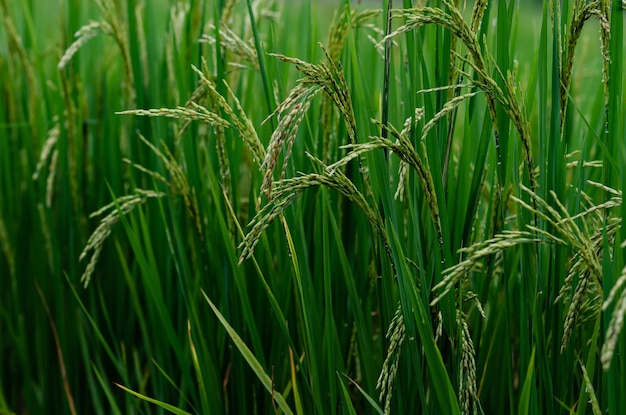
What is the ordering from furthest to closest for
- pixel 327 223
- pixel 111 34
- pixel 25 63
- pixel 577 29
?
pixel 25 63 → pixel 111 34 → pixel 327 223 → pixel 577 29

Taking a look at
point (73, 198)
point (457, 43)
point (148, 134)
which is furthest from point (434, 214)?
point (73, 198)

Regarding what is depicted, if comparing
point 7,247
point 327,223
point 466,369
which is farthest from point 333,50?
point 7,247

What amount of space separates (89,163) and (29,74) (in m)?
0.30

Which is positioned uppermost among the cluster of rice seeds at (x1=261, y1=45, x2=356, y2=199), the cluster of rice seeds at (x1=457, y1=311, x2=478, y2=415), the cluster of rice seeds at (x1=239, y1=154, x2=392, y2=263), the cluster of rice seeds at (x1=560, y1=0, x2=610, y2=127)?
the cluster of rice seeds at (x1=560, y1=0, x2=610, y2=127)

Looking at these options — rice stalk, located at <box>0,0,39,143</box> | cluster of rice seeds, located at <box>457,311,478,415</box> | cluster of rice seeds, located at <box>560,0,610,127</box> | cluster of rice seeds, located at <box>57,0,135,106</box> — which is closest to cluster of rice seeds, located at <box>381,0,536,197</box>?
cluster of rice seeds, located at <box>560,0,610,127</box>

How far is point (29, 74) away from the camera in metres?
2.01

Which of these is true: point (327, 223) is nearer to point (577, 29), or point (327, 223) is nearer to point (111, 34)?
point (577, 29)

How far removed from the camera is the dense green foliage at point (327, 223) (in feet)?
3.44

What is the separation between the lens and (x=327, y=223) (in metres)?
1.24

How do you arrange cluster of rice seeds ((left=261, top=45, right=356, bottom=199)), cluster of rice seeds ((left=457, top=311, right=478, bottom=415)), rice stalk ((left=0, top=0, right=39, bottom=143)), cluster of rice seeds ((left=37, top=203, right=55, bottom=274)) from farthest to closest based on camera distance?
rice stalk ((left=0, top=0, right=39, bottom=143)) → cluster of rice seeds ((left=37, top=203, right=55, bottom=274)) → cluster of rice seeds ((left=457, top=311, right=478, bottom=415)) → cluster of rice seeds ((left=261, top=45, right=356, bottom=199))

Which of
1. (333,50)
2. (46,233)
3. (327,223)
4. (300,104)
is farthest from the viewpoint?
(46,233)

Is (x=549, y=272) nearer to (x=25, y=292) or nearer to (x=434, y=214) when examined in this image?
(x=434, y=214)

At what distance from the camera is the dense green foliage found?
105 cm

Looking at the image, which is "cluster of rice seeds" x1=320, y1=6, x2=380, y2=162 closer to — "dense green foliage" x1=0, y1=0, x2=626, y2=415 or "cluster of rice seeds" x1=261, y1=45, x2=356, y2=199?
"dense green foliage" x1=0, y1=0, x2=626, y2=415
